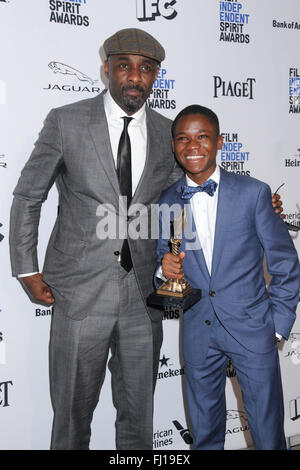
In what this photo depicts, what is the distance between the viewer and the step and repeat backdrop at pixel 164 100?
2357mm

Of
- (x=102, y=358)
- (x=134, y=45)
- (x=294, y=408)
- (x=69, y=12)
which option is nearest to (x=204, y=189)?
(x=134, y=45)

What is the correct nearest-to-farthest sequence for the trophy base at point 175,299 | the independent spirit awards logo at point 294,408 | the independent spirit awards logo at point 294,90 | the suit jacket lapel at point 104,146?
the trophy base at point 175,299
the suit jacket lapel at point 104,146
the independent spirit awards logo at point 294,90
the independent spirit awards logo at point 294,408

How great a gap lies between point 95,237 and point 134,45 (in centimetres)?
80

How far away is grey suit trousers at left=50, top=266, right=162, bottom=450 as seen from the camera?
202 cm

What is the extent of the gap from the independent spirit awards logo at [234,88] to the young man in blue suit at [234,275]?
0.89 metres

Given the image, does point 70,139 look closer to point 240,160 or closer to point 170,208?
point 170,208

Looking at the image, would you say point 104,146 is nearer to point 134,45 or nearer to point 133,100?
point 133,100

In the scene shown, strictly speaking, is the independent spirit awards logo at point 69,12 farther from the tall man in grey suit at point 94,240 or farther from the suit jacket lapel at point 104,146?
the suit jacket lapel at point 104,146

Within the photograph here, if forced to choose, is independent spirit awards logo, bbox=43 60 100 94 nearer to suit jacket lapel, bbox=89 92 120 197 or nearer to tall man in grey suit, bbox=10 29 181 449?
tall man in grey suit, bbox=10 29 181 449

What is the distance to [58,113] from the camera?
6.50ft

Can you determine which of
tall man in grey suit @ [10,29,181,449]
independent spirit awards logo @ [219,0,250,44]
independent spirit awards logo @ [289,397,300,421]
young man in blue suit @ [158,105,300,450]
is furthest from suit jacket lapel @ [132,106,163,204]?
independent spirit awards logo @ [289,397,300,421]

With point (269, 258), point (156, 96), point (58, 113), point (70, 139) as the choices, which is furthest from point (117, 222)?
point (156, 96)

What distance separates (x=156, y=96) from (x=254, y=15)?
2.77 feet

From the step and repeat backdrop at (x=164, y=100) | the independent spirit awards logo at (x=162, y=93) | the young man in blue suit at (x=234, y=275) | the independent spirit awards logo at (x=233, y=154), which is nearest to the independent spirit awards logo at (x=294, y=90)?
the step and repeat backdrop at (x=164, y=100)
